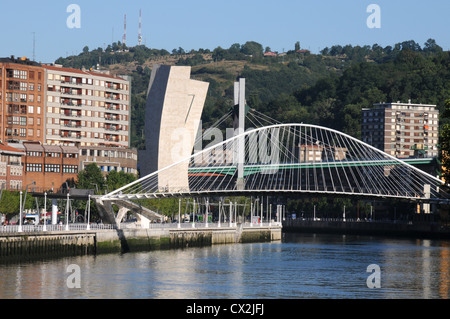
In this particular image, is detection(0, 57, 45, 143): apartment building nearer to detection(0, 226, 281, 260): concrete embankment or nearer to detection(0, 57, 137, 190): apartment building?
detection(0, 57, 137, 190): apartment building

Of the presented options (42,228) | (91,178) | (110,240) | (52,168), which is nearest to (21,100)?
(52,168)

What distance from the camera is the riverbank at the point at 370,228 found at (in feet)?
465

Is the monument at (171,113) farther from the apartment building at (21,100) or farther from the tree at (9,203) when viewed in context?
the tree at (9,203)

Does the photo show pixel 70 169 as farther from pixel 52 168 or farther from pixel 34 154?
pixel 34 154

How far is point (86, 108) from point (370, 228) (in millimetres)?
45239

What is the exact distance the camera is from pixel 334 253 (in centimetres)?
10019

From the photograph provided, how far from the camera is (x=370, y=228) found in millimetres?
160375

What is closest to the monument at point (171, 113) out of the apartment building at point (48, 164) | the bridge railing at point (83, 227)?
the apartment building at point (48, 164)

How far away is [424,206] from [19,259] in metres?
101

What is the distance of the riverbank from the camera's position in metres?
142

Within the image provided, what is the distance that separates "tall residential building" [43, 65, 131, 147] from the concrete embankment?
44.3 metres

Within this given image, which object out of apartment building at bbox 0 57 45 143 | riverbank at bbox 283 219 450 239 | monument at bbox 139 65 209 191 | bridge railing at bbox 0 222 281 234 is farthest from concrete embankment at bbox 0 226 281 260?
apartment building at bbox 0 57 45 143
